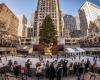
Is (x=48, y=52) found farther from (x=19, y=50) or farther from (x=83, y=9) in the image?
(x=83, y=9)

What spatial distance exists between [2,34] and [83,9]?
74.8 metres

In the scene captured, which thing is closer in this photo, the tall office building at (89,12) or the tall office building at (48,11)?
the tall office building at (89,12)

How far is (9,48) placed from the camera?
320ft

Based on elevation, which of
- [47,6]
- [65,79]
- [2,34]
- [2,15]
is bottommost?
[65,79]

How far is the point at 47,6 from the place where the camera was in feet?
Answer: 531

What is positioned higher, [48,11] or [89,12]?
[48,11]

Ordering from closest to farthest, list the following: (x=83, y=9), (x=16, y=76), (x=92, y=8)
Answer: (x=16, y=76)
(x=92, y=8)
(x=83, y=9)

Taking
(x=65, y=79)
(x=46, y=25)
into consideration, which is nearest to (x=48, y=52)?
(x=46, y=25)

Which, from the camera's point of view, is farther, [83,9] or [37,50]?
[83,9]

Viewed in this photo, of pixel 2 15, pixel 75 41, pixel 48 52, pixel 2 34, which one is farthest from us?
pixel 75 41

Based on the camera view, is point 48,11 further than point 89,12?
Yes

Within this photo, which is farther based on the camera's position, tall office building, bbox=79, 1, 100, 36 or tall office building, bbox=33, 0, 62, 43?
tall office building, bbox=33, 0, 62, 43

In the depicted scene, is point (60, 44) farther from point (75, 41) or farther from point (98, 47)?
point (75, 41)

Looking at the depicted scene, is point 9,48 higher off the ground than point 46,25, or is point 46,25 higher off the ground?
point 46,25
